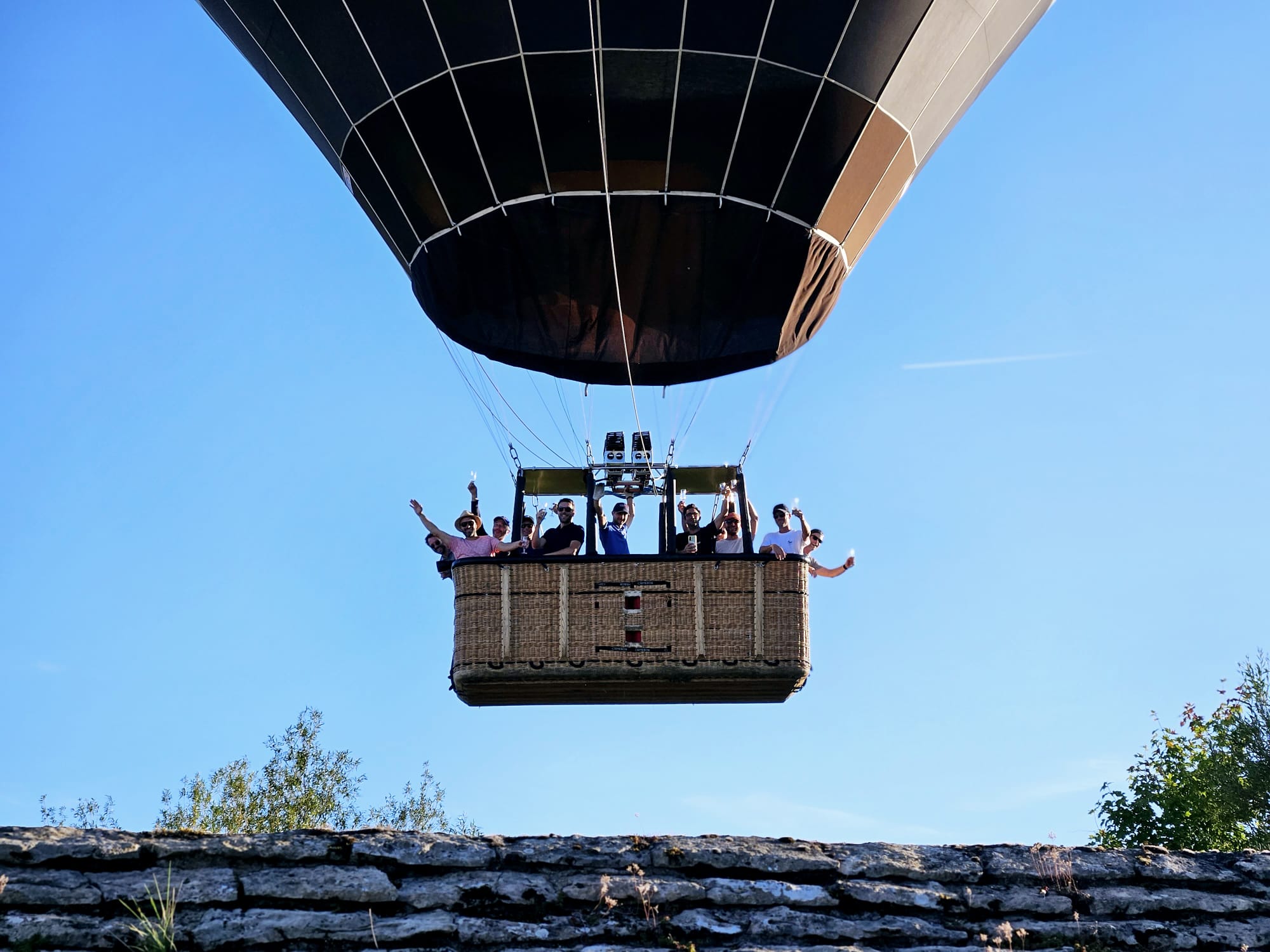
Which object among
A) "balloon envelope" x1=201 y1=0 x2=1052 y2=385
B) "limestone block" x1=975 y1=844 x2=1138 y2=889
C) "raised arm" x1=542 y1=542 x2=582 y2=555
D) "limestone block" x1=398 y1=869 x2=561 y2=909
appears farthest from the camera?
"balloon envelope" x1=201 y1=0 x2=1052 y2=385

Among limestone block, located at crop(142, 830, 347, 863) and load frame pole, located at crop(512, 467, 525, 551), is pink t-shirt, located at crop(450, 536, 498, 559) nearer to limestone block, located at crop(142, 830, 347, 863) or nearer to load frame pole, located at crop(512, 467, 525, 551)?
load frame pole, located at crop(512, 467, 525, 551)

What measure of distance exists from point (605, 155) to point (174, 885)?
5.43m

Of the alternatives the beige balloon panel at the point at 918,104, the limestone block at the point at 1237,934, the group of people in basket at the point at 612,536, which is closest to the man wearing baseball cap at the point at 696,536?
the group of people in basket at the point at 612,536

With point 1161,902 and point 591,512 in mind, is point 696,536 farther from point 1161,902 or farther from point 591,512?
point 1161,902

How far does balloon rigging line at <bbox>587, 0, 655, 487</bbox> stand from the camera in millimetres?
9250

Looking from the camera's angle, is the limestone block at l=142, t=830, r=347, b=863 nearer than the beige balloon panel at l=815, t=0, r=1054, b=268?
Yes

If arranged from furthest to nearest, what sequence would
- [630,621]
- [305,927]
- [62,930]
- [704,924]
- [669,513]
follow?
[669,513]
[630,621]
[704,924]
[305,927]
[62,930]

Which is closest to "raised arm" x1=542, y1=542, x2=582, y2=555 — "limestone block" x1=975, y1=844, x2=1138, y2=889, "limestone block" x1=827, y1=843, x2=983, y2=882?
"limestone block" x1=827, y1=843, x2=983, y2=882

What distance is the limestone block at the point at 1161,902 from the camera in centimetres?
612

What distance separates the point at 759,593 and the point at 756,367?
7.40 feet

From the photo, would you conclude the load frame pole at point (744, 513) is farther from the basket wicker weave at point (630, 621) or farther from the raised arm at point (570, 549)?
the raised arm at point (570, 549)

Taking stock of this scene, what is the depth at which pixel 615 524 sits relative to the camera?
372 inches

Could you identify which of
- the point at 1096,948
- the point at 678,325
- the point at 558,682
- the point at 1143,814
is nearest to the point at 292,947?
the point at 1096,948

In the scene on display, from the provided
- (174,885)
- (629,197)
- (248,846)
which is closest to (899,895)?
(248,846)
